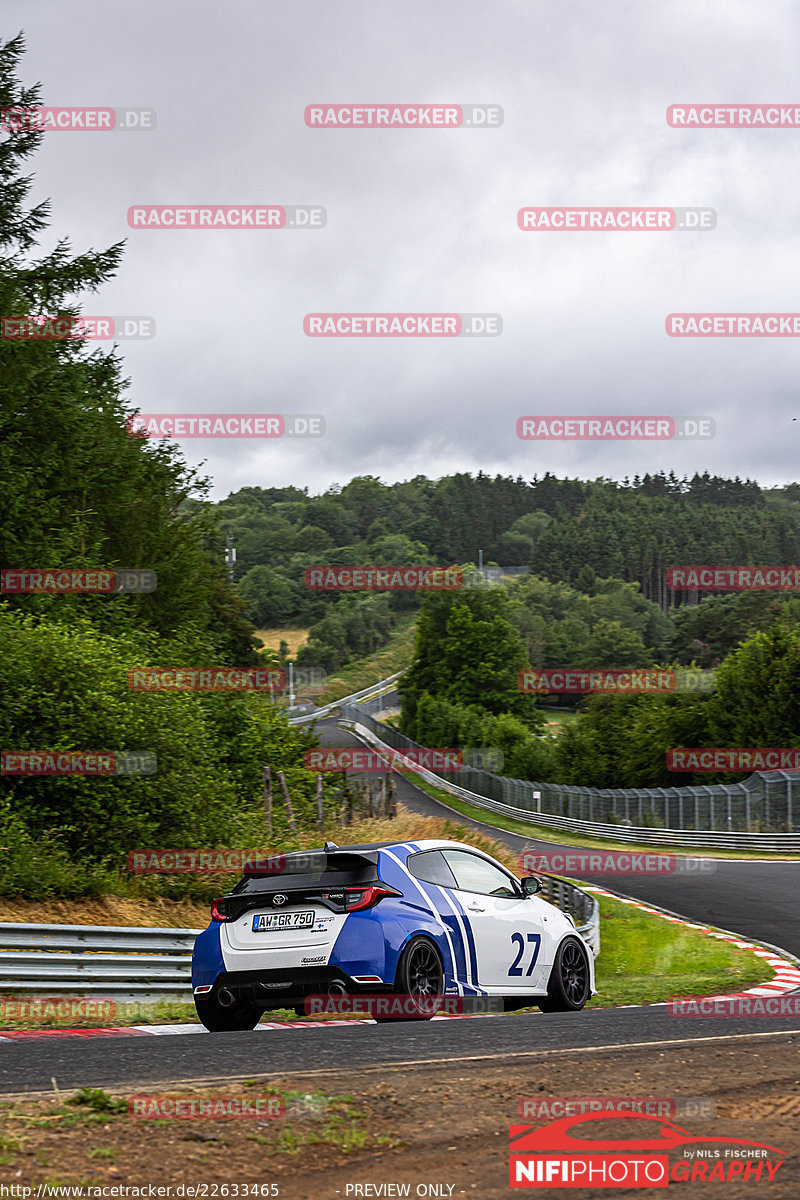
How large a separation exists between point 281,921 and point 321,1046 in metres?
1.55

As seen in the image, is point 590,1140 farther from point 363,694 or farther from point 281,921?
point 363,694

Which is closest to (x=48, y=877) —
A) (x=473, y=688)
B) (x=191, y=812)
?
(x=191, y=812)

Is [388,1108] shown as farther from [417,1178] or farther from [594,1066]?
[594,1066]

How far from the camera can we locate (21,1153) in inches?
173

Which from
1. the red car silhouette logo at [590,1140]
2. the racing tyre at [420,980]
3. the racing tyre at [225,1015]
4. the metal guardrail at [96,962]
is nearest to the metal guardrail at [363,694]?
the metal guardrail at [96,962]

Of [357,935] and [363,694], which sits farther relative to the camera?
[363,694]

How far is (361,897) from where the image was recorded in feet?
28.6

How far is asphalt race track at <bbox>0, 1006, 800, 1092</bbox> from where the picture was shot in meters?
6.24

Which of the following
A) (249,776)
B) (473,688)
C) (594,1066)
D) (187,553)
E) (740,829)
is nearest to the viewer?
(594,1066)

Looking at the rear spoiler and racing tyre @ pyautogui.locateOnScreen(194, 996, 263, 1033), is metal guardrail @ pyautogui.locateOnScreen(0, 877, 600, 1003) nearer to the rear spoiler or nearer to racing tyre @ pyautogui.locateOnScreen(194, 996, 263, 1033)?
racing tyre @ pyautogui.locateOnScreen(194, 996, 263, 1033)

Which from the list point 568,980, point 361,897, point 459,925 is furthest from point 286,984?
point 568,980

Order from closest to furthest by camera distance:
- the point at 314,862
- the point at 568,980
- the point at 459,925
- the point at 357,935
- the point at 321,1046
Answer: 1. the point at 321,1046
2. the point at 357,935
3. the point at 314,862
4. the point at 459,925
5. the point at 568,980

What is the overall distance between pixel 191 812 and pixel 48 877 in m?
3.78

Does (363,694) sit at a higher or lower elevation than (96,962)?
lower
